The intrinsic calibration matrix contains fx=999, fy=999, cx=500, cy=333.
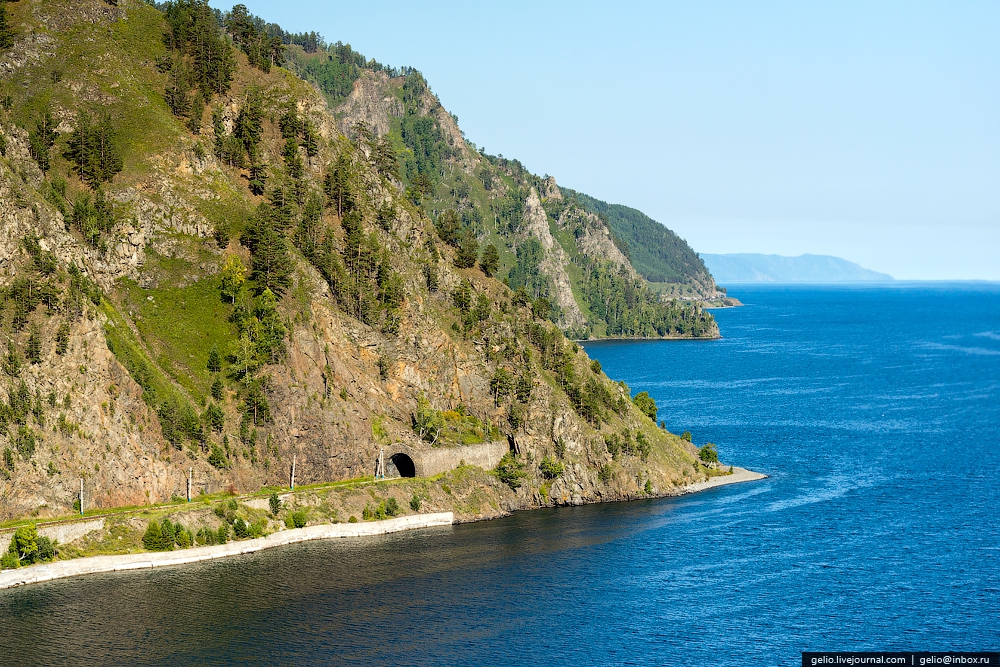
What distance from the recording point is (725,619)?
10100cm

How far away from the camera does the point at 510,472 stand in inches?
5689

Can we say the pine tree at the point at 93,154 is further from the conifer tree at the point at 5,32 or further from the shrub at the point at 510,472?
the shrub at the point at 510,472

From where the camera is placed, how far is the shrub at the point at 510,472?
5689 inches

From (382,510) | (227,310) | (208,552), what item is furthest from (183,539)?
(227,310)

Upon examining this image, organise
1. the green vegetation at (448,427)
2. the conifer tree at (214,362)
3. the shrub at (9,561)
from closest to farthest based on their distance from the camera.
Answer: the shrub at (9,561)
the conifer tree at (214,362)
the green vegetation at (448,427)

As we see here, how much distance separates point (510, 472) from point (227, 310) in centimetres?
4669

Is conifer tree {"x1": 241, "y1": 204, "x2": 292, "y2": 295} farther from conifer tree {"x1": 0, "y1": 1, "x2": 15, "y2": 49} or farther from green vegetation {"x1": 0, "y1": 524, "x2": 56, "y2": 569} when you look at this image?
A: conifer tree {"x1": 0, "y1": 1, "x2": 15, "y2": 49}

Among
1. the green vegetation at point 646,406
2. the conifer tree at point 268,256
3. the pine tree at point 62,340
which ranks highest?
the conifer tree at point 268,256

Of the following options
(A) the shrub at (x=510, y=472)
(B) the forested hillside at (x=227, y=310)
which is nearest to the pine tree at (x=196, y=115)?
(B) the forested hillside at (x=227, y=310)

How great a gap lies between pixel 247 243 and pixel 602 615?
260 ft

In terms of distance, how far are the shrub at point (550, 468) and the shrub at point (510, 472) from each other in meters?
3.11

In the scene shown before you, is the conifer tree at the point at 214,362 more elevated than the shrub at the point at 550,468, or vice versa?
the conifer tree at the point at 214,362

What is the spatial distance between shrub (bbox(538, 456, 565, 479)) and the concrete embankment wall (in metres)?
18.4

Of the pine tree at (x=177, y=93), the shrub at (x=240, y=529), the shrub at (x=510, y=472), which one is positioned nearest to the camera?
the shrub at (x=240, y=529)
